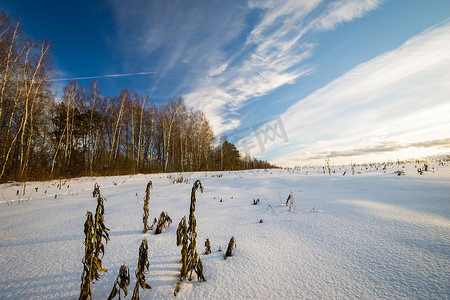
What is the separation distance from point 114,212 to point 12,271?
148 cm

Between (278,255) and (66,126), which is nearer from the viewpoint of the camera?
(278,255)

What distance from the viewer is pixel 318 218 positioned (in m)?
2.00

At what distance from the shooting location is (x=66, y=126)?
1461cm

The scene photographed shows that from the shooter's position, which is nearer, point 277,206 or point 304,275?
point 304,275

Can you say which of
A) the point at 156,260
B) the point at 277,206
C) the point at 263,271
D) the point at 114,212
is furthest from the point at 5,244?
the point at 277,206

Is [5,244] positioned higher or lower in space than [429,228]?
lower

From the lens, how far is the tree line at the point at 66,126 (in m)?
10.4

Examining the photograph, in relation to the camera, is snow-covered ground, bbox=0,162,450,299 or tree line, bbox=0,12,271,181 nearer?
snow-covered ground, bbox=0,162,450,299

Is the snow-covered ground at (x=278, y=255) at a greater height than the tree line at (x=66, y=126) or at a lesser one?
lesser

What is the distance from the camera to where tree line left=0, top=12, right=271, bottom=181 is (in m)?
10.4

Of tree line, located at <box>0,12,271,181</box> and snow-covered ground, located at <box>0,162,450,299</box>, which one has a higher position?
tree line, located at <box>0,12,271,181</box>

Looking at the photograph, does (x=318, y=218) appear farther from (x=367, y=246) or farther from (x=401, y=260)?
(x=401, y=260)

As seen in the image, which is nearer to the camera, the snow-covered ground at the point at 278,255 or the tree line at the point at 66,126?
the snow-covered ground at the point at 278,255

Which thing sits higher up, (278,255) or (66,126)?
(66,126)
